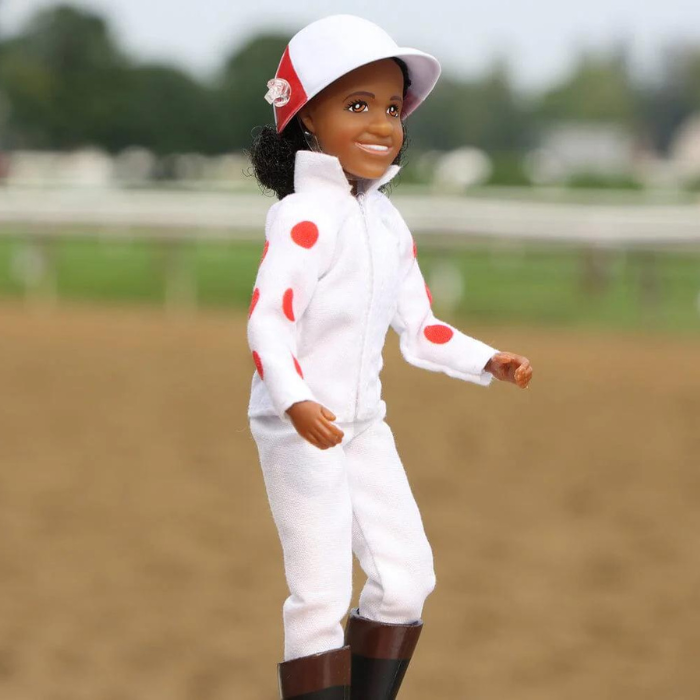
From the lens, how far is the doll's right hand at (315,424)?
1.37 m

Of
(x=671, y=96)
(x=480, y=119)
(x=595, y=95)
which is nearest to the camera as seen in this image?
(x=480, y=119)

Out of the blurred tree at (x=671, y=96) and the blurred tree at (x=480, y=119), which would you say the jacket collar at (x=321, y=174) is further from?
the blurred tree at (x=671, y=96)

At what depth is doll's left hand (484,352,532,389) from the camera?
1.57 meters

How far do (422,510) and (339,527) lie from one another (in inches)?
448

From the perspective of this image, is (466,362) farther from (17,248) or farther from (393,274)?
(17,248)

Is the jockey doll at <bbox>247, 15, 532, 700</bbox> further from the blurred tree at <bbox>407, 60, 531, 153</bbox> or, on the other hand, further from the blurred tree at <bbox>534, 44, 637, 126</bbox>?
the blurred tree at <bbox>534, 44, 637, 126</bbox>

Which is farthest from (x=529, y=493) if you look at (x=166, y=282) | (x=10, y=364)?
(x=166, y=282)

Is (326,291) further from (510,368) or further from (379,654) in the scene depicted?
(379,654)

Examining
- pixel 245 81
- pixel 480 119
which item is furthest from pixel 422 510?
pixel 480 119

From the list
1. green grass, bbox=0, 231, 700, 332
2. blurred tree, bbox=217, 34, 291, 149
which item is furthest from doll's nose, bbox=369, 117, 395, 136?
green grass, bbox=0, 231, 700, 332

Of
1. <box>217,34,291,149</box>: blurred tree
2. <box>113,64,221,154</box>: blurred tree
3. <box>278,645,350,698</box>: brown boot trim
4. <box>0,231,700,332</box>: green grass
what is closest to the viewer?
<box>278,645,350,698</box>: brown boot trim

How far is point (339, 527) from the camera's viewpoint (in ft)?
5.06

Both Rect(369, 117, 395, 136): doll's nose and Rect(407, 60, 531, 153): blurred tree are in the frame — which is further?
Rect(407, 60, 531, 153): blurred tree

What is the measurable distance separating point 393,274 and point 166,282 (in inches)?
906
